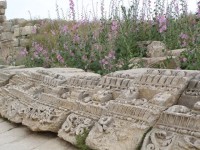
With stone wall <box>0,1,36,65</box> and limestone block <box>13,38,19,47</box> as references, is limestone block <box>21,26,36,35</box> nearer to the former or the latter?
stone wall <box>0,1,36,65</box>

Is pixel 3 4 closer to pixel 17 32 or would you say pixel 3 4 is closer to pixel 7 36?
pixel 7 36

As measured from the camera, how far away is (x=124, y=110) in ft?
10.6

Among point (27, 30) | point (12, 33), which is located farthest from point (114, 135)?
point (12, 33)

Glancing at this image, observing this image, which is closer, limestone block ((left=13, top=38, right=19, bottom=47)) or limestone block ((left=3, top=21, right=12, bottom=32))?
limestone block ((left=13, top=38, right=19, bottom=47))

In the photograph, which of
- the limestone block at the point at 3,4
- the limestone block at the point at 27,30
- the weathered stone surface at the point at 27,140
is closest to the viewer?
the weathered stone surface at the point at 27,140

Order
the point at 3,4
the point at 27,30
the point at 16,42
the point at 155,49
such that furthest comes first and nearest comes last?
the point at 3,4, the point at 16,42, the point at 27,30, the point at 155,49

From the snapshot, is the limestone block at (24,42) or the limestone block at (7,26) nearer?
the limestone block at (24,42)

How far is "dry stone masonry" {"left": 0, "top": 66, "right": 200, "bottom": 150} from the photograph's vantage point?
110 inches

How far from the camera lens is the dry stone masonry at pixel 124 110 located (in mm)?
2799

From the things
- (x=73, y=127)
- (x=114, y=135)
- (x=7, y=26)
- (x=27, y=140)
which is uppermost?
(x=7, y=26)

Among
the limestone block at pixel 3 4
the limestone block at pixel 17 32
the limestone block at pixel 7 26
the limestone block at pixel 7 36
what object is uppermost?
the limestone block at pixel 3 4

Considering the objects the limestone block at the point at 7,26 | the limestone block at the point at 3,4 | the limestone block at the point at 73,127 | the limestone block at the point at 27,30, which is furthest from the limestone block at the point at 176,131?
the limestone block at the point at 3,4

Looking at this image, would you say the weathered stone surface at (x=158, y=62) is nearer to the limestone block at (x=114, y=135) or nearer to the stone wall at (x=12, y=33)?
the limestone block at (x=114, y=135)

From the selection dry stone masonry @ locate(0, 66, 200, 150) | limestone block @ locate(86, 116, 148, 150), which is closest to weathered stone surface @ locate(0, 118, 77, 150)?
dry stone masonry @ locate(0, 66, 200, 150)
